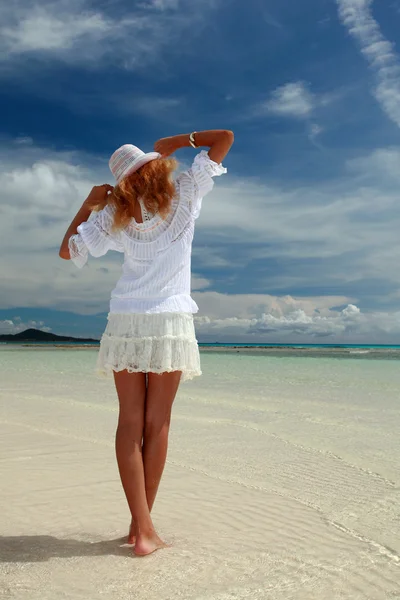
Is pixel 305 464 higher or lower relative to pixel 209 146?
lower

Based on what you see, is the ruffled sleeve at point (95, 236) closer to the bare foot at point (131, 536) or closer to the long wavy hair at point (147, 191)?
the long wavy hair at point (147, 191)

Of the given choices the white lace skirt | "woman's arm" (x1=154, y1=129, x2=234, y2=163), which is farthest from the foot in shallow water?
"woman's arm" (x1=154, y1=129, x2=234, y2=163)

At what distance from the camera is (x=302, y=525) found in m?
3.91

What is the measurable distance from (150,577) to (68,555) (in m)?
0.59

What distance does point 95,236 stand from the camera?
3.36 m

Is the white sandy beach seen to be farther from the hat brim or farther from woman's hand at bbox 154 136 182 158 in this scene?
woman's hand at bbox 154 136 182 158

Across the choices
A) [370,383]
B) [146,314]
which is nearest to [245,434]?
[146,314]

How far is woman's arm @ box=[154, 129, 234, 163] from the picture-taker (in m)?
→ 3.37

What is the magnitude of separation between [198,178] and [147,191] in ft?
0.99

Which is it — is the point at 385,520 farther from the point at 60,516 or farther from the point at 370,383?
the point at 370,383

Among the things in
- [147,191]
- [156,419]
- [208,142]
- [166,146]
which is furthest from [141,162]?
[156,419]

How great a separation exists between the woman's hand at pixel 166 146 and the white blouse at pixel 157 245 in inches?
7.3

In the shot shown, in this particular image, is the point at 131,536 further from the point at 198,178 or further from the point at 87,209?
the point at 198,178

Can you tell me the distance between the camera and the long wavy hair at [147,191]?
10.7 feet
